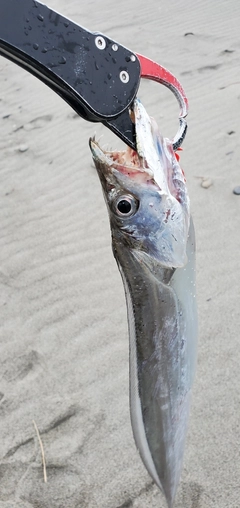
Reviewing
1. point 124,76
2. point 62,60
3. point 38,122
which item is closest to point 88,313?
point 124,76

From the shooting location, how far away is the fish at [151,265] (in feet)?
4.67

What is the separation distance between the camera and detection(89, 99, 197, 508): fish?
4.67ft

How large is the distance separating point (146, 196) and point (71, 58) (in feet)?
1.26

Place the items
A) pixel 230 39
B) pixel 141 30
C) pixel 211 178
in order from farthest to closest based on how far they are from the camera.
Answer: pixel 141 30 → pixel 230 39 → pixel 211 178

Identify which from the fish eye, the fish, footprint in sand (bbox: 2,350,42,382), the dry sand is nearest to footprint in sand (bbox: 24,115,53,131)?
the dry sand

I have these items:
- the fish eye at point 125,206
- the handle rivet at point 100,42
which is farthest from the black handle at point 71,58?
the fish eye at point 125,206

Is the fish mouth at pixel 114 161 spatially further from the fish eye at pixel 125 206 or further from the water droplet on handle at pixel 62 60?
the water droplet on handle at pixel 62 60

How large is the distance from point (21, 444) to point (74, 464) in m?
0.30

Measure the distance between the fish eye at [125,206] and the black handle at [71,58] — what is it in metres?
0.20

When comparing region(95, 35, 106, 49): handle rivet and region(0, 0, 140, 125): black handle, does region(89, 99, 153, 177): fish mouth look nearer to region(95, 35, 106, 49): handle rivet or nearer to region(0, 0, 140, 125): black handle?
region(0, 0, 140, 125): black handle

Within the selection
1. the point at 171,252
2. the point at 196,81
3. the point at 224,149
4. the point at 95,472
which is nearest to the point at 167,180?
the point at 171,252

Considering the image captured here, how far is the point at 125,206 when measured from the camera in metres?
1.43

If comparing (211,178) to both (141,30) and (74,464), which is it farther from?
(141,30)

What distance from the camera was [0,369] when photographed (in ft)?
10.0
